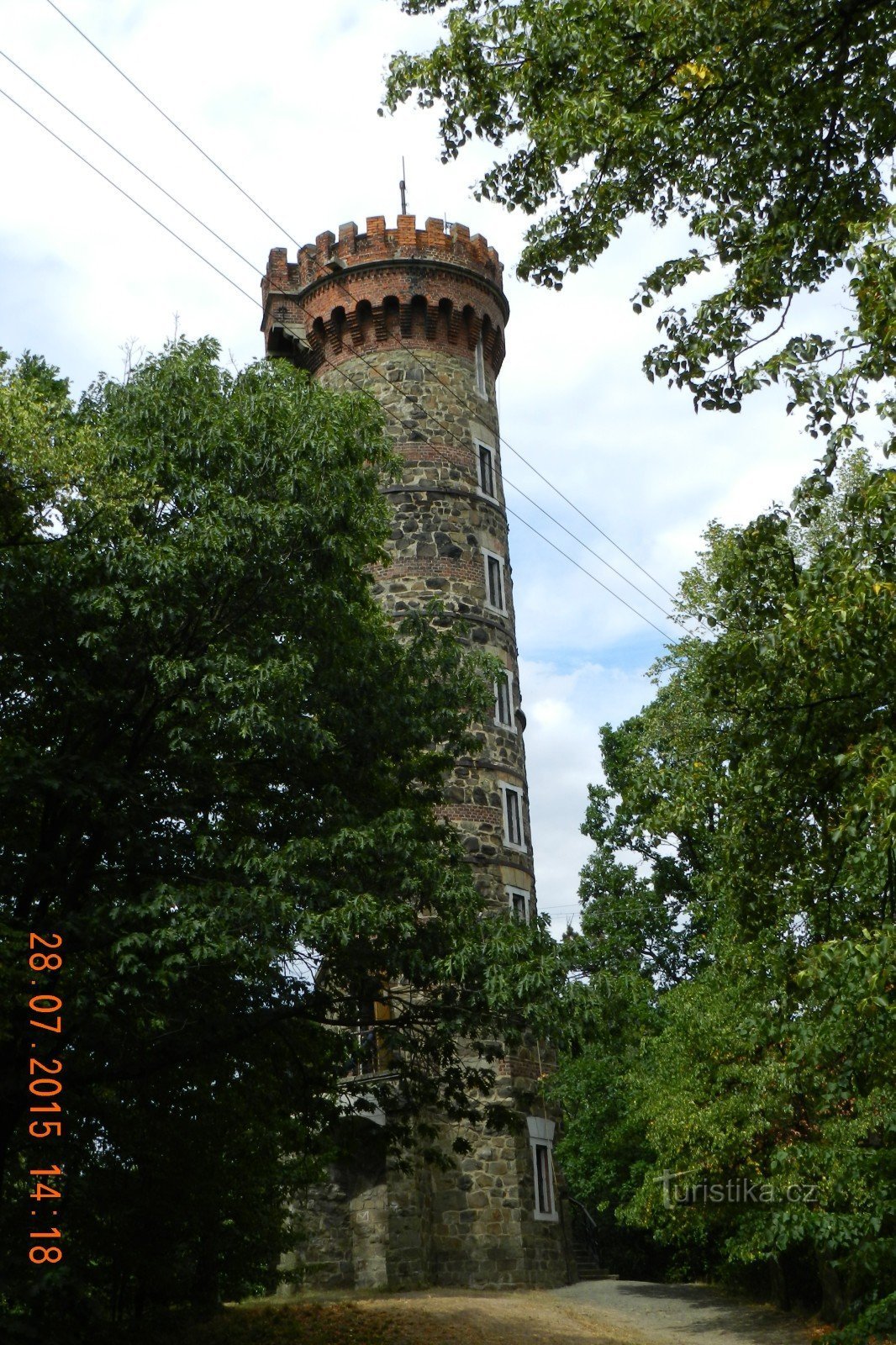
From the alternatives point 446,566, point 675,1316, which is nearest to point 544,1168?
point 675,1316

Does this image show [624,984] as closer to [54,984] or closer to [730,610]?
[730,610]

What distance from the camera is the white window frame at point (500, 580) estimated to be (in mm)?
28391

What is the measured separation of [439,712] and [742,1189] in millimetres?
9289

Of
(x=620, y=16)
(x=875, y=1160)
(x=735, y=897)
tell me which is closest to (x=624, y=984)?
(x=735, y=897)

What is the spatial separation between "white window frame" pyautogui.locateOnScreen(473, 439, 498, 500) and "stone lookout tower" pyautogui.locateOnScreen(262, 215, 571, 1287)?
0.14 ft

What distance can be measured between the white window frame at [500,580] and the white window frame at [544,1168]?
10.2 m

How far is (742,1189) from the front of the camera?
65.1 feet

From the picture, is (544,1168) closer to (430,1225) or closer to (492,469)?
(430,1225)

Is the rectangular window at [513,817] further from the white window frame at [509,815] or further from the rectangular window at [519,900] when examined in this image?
the rectangular window at [519,900]

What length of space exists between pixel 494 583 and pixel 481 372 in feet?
16.8

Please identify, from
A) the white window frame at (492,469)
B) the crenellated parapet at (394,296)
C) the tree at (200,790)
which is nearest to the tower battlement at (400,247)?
the crenellated parapet at (394,296)

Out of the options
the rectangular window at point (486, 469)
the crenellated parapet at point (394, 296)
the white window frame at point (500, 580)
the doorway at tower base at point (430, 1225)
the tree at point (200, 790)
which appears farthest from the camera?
the crenellated parapet at point (394, 296)

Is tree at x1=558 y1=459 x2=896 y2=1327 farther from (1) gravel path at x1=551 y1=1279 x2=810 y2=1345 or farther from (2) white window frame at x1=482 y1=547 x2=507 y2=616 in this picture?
(2) white window frame at x1=482 y1=547 x2=507 y2=616

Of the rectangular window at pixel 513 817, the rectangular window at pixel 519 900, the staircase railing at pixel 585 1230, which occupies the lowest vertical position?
the staircase railing at pixel 585 1230
